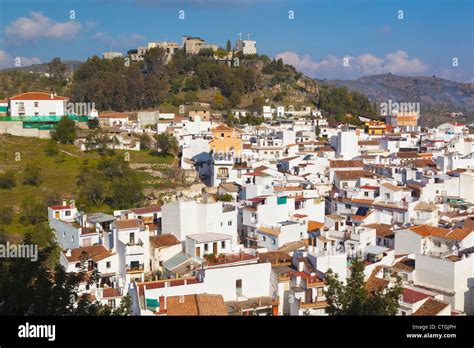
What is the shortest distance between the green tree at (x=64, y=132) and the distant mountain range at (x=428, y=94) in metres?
22.2

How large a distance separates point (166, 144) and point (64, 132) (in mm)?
2871

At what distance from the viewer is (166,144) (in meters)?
16.1

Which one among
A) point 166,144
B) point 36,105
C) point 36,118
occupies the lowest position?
point 166,144

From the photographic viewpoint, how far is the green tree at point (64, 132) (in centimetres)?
1611

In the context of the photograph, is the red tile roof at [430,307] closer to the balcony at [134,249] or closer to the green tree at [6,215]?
the balcony at [134,249]

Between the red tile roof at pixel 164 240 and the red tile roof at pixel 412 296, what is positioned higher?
the red tile roof at pixel 164 240

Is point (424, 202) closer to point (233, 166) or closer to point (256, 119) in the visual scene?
point (233, 166)

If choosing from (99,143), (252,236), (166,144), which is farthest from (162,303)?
(166,144)

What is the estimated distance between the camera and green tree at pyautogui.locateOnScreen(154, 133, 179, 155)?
633 inches

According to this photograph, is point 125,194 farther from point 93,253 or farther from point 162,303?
point 162,303

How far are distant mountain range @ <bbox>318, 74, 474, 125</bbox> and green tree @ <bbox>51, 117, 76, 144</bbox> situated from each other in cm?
2224

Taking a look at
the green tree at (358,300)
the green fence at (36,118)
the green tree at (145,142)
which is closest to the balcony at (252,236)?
the green tree at (358,300)

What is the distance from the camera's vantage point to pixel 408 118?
26.2 m

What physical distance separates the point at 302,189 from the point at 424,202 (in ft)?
7.38
